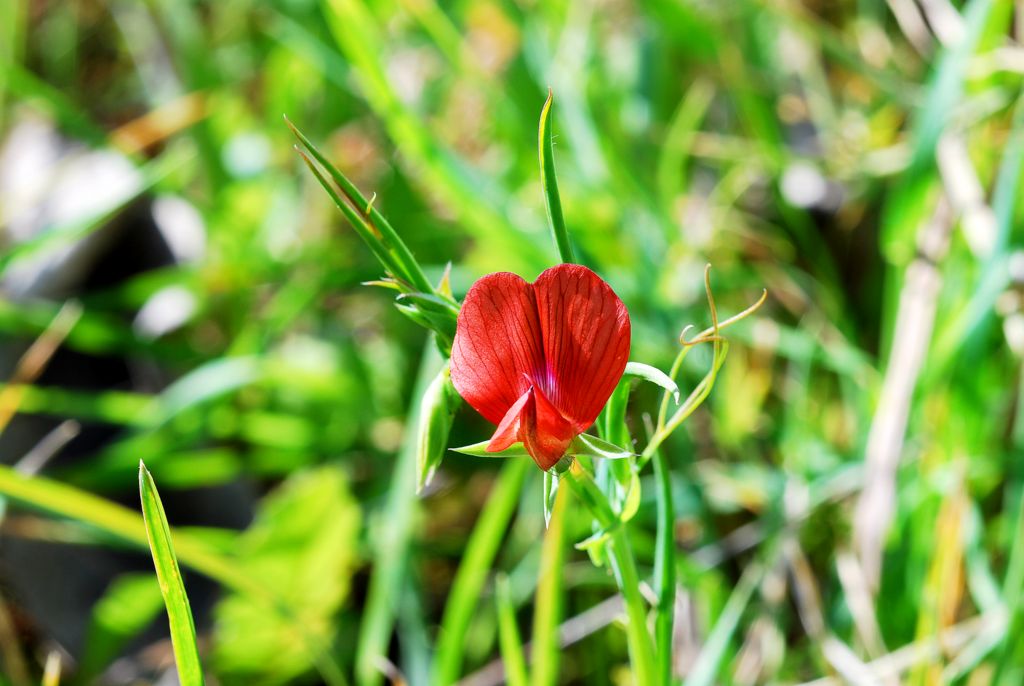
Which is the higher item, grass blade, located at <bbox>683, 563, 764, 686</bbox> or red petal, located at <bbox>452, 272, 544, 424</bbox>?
red petal, located at <bbox>452, 272, 544, 424</bbox>

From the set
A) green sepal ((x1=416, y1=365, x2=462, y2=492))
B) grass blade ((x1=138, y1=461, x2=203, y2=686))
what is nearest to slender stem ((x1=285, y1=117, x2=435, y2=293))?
green sepal ((x1=416, y1=365, x2=462, y2=492))

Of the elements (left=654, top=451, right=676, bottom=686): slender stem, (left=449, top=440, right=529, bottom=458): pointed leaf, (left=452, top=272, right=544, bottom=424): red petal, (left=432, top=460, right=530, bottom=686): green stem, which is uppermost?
(left=452, top=272, right=544, bottom=424): red petal

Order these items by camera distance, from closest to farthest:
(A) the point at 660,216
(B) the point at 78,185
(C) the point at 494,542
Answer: (C) the point at 494,542, (A) the point at 660,216, (B) the point at 78,185

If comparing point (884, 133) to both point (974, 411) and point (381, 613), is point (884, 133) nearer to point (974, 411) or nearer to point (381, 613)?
point (974, 411)

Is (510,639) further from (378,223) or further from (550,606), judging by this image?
(378,223)

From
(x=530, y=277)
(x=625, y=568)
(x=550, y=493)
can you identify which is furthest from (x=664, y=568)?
(x=530, y=277)

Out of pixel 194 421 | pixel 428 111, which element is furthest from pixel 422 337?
pixel 428 111

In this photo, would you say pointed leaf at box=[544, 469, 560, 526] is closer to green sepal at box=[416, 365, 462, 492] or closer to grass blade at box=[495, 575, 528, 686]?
green sepal at box=[416, 365, 462, 492]
